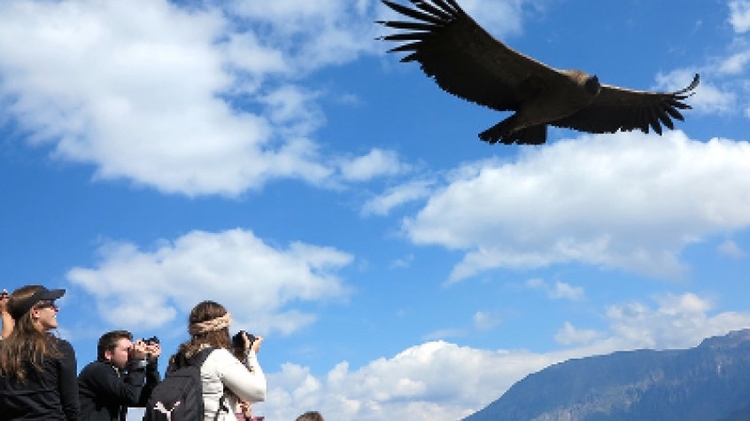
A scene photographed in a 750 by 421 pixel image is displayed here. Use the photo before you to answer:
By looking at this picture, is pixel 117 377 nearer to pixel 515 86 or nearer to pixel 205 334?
pixel 205 334

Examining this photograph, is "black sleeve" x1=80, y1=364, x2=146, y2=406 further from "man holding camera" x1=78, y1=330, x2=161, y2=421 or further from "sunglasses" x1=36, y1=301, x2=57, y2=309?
"sunglasses" x1=36, y1=301, x2=57, y2=309

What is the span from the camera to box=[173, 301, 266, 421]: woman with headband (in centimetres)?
488

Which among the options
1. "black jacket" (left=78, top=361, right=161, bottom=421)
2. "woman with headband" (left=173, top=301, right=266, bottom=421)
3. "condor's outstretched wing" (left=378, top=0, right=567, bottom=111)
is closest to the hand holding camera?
"woman with headband" (left=173, top=301, right=266, bottom=421)

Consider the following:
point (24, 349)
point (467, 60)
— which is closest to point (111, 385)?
point (24, 349)

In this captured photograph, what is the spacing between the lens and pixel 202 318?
5.05 meters

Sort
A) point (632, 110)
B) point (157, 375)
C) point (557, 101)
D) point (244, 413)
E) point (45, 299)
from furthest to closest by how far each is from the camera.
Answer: point (632, 110) < point (557, 101) < point (157, 375) < point (244, 413) < point (45, 299)

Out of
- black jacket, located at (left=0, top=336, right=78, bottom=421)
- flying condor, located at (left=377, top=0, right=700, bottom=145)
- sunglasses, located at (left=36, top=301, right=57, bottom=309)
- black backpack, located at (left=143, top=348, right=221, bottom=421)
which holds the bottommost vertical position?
black backpack, located at (left=143, top=348, right=221, bottom=421)

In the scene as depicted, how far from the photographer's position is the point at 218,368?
16.0ft

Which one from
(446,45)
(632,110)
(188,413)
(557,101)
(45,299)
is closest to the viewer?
(188,413)

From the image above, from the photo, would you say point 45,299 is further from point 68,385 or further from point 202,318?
point 202,318

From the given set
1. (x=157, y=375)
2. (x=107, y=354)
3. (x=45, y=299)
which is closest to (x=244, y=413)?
(x=157, y=375)

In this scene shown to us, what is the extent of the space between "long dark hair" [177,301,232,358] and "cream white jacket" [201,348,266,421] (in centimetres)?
10

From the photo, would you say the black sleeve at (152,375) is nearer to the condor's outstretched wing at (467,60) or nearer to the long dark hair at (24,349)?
the long dark hair at (24,349)

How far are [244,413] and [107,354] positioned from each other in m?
1.27
